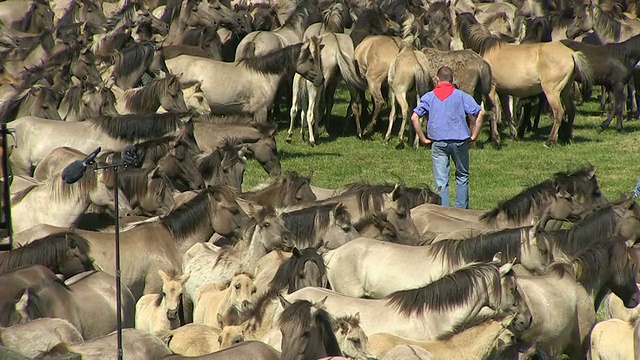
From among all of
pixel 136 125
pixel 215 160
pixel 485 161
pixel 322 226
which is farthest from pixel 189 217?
pixel 485 161

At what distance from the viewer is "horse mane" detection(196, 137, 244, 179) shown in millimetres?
13305

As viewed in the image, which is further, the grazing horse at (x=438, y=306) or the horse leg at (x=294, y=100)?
the horse leg at (x=294, y=100)

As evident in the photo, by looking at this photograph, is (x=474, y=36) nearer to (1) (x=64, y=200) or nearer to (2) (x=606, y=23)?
(2) (x=606, y=23)

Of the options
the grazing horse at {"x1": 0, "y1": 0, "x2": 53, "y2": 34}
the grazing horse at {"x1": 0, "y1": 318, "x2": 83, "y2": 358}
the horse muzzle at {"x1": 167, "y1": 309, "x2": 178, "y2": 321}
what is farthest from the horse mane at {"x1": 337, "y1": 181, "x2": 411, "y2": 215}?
the grazing horse at {"x1": 0, "y1": 0, "x2": 53, "y2": 34}

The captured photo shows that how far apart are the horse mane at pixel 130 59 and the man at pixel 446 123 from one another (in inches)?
252

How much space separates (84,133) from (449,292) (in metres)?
6.84

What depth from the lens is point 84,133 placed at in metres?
14.1

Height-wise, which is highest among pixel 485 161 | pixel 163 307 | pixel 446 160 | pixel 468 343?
pixel 468 343

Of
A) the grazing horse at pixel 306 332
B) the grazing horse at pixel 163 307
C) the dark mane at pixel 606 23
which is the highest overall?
the grazing horse at pixel 306 332

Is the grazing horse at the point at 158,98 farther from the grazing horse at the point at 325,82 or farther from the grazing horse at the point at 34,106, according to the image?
the grazing horse at the point at 325,82

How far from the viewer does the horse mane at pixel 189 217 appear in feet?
35.1

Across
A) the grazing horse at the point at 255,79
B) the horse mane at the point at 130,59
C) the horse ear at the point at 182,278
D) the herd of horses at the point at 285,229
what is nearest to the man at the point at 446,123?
the herd of horses at the point at 285,229

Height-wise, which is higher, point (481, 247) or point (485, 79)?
point (481, 247)

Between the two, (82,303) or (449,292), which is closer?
(449,292)
